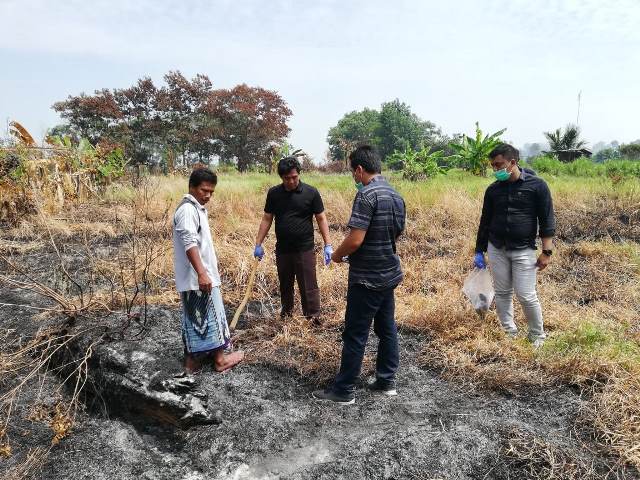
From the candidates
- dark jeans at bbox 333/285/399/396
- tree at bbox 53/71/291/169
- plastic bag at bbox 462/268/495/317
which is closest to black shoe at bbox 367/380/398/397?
dark jeans at bbox 333/285/399/396

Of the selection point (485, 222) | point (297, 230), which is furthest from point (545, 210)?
point (297, 230)

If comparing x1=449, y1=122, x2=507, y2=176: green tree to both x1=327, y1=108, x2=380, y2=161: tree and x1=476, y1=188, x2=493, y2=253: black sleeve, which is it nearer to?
x1=476, y1=188, x2=493, y2=253: black sleeve

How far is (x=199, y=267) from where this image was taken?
2.62 m

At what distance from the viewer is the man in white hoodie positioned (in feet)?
8.55

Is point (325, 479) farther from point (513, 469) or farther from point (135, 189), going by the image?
point (135, 189)

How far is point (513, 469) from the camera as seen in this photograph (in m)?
2.12

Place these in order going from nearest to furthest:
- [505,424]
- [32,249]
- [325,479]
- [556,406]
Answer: [325,479] → [505,424] → [556,406] → [32,249]

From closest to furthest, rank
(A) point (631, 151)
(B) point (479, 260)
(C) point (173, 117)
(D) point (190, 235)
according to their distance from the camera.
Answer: (D) point (190, 235), (B) point (479, 260), (C) point (173, 117), (A) point (631, 151)

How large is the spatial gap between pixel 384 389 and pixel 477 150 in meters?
12.5

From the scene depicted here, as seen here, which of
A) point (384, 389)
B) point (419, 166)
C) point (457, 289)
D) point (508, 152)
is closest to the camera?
point (384, 389)

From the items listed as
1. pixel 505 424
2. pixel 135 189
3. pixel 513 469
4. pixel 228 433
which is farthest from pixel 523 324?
pixel 135 189

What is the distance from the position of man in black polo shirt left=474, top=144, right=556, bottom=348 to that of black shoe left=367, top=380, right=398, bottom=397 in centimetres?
121

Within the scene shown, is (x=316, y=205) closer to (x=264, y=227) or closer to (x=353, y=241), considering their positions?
(x=264, y=227)

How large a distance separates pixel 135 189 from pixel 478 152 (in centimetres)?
1036
